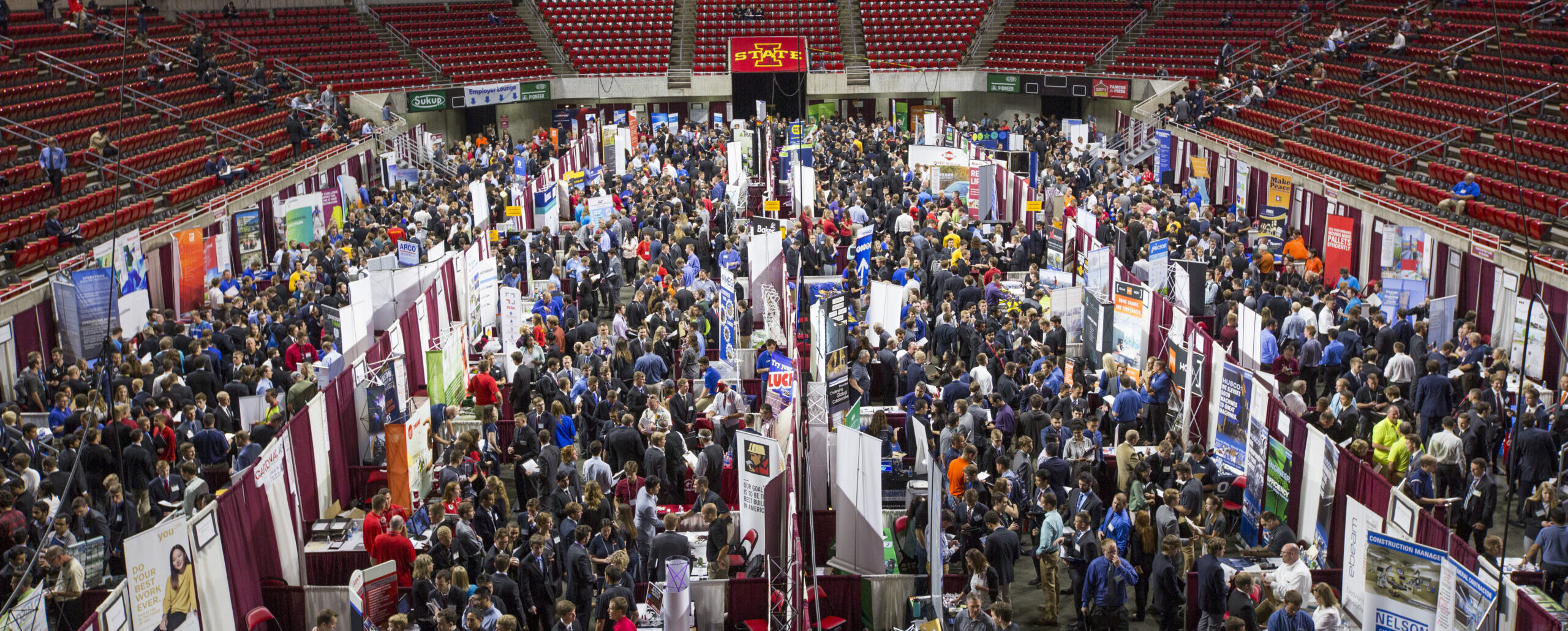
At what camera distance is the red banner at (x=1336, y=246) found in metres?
21.0

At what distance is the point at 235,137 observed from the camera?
2962cm

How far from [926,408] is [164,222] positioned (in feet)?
48.7

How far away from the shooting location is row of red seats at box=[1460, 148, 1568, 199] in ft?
65.8

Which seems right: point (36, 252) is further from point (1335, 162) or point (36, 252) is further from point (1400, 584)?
point (1335, 162)

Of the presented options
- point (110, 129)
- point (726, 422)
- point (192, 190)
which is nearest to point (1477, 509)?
point (726, 422)

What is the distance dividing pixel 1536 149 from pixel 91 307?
22.9 metres

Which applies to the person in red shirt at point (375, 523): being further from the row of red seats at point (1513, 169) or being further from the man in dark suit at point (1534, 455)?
the row of red seats at point (1513, 169)

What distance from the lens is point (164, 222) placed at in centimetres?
2156

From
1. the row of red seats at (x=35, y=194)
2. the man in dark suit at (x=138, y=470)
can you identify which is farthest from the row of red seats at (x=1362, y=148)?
the row of red seats at (x=35, y=194)

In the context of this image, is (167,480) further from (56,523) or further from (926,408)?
(926,408)

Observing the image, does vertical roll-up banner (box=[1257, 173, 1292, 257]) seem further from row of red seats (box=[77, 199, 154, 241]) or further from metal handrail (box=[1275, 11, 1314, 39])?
row of red seats (box=[77, 199, 154, 241])

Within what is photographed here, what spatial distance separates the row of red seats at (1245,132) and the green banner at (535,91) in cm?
2237

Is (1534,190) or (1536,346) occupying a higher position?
(1534,190)

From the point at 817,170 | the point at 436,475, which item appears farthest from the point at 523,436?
the point at 817,170
